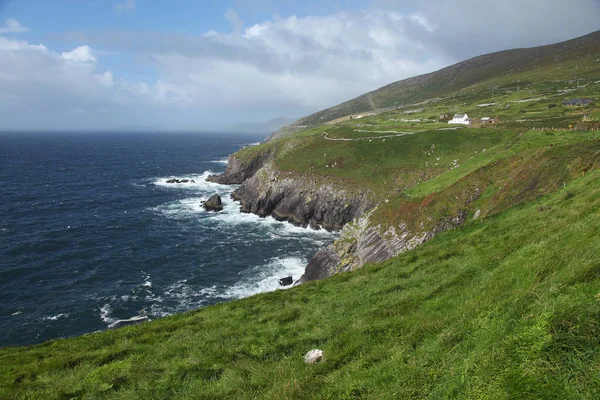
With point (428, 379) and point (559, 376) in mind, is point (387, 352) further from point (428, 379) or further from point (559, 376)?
point (559, 376)

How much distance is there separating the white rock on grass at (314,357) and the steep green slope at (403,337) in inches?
16.2

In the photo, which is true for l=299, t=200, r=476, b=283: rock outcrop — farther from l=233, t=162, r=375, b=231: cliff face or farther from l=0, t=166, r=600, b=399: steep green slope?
l=233, t=162, r=375, b=231: cliff face

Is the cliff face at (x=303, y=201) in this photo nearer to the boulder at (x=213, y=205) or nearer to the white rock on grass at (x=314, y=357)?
the boulder at (x=213, y=205)

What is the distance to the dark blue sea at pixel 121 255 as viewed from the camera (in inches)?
1734

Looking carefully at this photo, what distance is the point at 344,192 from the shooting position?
78062 mm

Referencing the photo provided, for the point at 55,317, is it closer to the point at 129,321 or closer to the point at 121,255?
the point at 129,321

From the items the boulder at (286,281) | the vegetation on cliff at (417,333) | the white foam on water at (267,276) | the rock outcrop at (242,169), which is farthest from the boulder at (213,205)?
the vegetation on cliff at (417,333)

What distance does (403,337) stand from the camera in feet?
40.0

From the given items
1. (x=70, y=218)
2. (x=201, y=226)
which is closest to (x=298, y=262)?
(x=201, y=226)

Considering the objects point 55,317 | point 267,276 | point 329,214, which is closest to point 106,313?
point 55,317

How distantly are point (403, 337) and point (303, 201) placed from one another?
70265 mm

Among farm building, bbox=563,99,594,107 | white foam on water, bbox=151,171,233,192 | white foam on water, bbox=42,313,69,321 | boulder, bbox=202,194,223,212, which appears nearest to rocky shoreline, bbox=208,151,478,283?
white foam on water, bbox=151,171,233,192

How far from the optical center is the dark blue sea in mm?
44031

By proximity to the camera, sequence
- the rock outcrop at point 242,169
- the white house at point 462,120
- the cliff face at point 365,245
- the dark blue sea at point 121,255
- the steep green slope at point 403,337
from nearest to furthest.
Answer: the steep green slope at point 403,337
the cliff face at point 365,245
the dark blue sea at point 121,255
the white house at point 462,120
the rock outcrop at point 242,169
